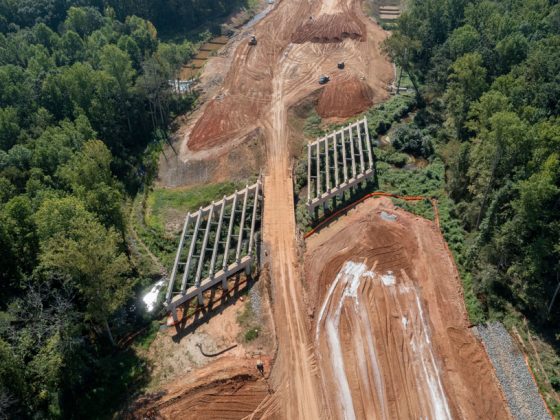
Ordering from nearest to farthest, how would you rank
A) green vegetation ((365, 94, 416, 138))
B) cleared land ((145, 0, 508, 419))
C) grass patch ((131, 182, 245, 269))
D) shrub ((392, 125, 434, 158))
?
cleared land ((145, 0, 508, 419))
grass patch ((131, 182, 245, 269))
shrub ((392, 125, 434, 158))
green vegetation ((365, 94, 416, 138))

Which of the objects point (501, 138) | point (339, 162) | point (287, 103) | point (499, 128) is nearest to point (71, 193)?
point (339, 162)

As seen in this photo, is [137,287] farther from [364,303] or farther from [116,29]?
[116,29]

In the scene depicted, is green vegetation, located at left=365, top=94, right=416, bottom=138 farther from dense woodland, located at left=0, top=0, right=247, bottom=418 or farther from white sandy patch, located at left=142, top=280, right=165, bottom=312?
white sandy patch, located at left=142, top=280, right=165, bottom=312

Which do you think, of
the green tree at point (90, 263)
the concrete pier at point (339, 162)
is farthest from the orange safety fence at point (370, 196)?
the green tree at point (90, 263)

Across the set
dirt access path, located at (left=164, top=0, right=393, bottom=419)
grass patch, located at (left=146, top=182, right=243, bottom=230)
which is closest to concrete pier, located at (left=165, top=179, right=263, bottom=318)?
dirt access path, located at (left=164, top=0, right=393, bottom=419)

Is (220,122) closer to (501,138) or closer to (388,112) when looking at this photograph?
(388,112)

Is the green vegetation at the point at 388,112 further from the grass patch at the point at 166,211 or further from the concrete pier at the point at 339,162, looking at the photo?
the grass patch at the point at 166,211
